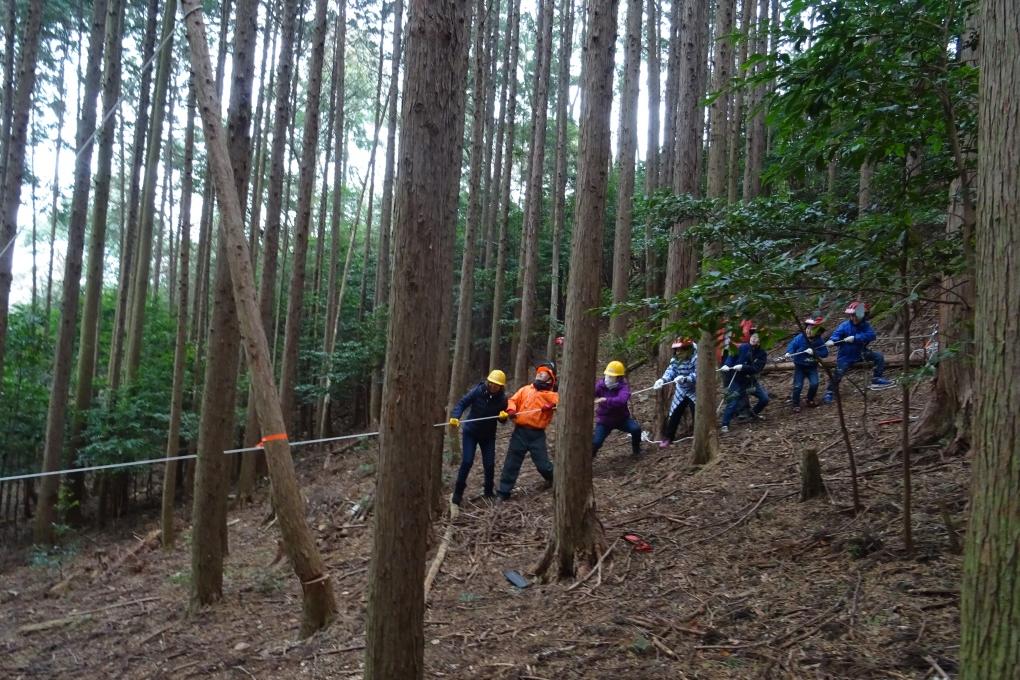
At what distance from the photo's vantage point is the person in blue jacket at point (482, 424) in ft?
28.9

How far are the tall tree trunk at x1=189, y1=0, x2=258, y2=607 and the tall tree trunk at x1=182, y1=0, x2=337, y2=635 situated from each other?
0.59m

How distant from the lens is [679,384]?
9.51 meters

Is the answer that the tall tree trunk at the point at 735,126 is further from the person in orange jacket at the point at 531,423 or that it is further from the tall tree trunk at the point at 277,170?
the tall tree trunk at the point at 277,170

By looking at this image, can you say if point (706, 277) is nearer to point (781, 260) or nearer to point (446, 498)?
point (781, 260)

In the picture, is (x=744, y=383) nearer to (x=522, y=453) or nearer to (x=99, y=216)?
(x=522, y=453)

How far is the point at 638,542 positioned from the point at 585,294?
7.96 ft

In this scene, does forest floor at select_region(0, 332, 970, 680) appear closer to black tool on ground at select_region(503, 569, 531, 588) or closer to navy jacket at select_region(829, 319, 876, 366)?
black tool on ground at select_region(503, 569, 531, 588)

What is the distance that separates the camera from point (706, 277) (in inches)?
181

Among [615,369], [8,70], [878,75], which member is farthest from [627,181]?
[8,70]

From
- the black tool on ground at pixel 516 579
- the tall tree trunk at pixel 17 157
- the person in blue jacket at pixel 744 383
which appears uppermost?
the tall tree trunk at pixel 17 157

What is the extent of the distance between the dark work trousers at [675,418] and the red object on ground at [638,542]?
354 cm

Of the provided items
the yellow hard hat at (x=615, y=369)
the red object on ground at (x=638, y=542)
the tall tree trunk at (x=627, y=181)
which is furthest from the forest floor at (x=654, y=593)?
the tall tree trunk at (x=627, y=181)

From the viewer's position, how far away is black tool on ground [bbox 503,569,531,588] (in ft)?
20.0

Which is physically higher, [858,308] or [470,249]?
[470,249]
